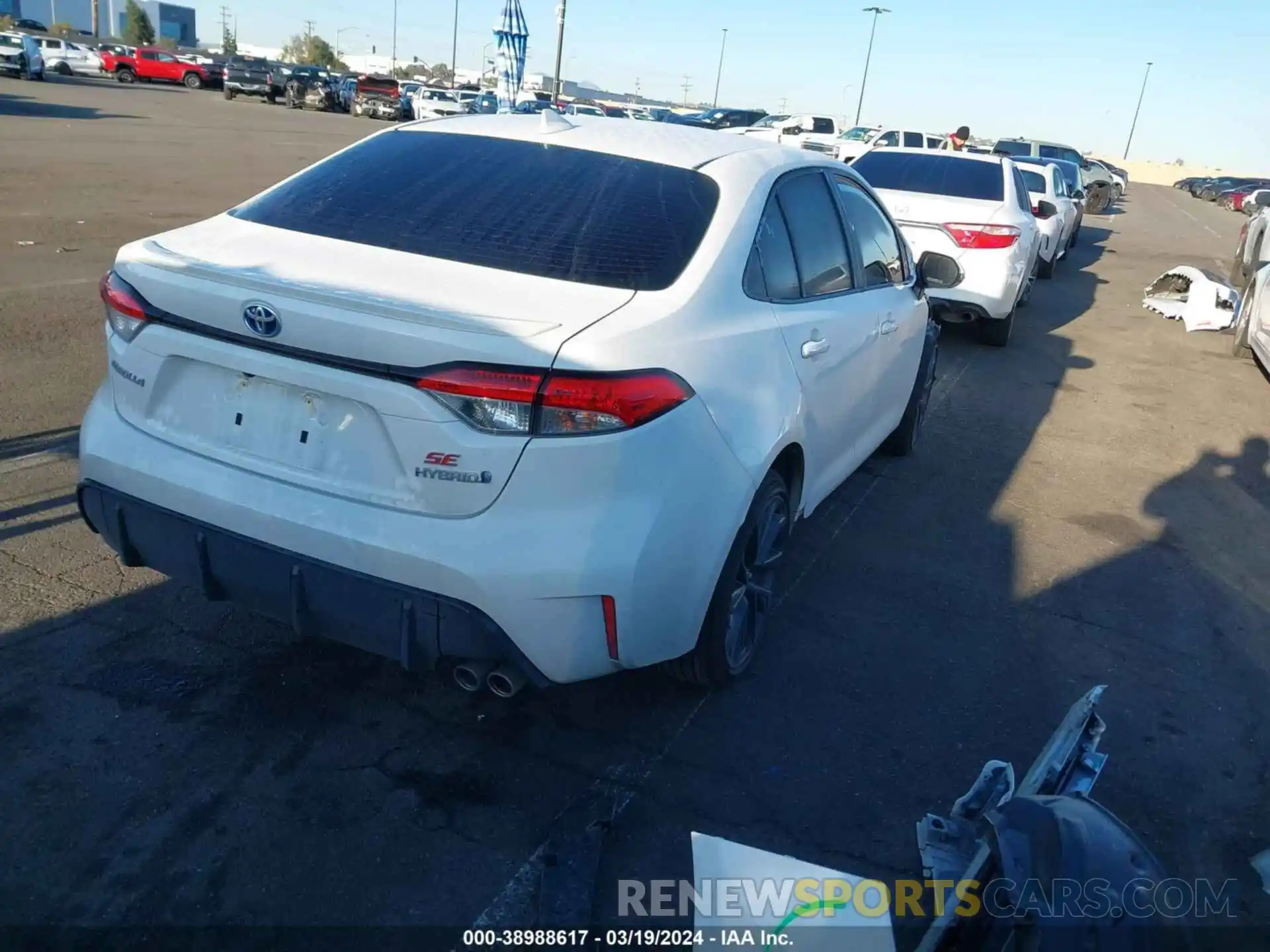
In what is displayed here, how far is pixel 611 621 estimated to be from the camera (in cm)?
282

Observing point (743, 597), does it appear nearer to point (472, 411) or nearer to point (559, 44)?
point (472, 411)

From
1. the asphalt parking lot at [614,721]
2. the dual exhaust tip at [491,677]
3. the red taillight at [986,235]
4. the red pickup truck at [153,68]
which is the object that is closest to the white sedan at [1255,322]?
the red taillight at [986,235]

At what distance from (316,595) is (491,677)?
20.2 inches

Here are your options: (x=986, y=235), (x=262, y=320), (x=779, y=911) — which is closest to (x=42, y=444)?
(x=262, y=320)

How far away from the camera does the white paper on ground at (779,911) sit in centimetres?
234

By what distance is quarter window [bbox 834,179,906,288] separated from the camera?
468 cm

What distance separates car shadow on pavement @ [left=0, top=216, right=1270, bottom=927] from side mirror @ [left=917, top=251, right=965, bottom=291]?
1.58 m

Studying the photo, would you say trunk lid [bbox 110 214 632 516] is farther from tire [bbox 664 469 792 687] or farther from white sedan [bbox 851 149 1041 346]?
white sedan [bbox 851 149 1041 346]

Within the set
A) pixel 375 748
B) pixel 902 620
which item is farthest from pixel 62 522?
pixel 902 620

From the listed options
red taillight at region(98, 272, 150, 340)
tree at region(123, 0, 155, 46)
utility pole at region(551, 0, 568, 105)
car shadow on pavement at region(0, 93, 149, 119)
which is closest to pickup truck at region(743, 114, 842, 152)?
utility pole at region(551, 0, 568, 105)

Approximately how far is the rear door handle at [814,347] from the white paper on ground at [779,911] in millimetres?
1742

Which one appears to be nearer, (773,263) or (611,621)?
(611,621)

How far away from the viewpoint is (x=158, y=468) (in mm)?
2986

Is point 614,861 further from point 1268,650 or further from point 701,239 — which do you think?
point 1268,650
